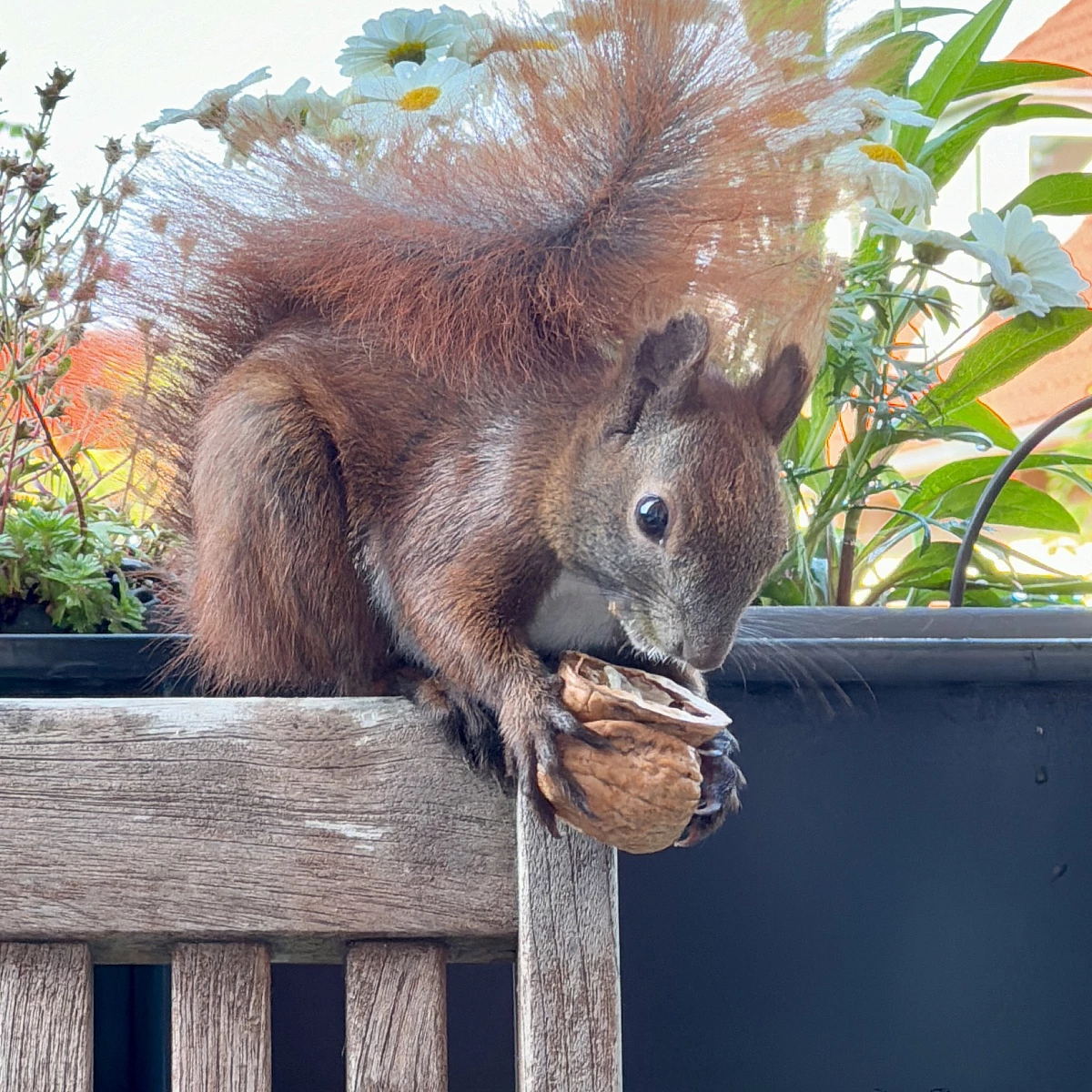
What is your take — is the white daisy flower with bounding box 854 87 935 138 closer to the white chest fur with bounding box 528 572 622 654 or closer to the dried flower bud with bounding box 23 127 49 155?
the white chest fur with bounding box 528 572 622 654

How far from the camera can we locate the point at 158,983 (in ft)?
3.28

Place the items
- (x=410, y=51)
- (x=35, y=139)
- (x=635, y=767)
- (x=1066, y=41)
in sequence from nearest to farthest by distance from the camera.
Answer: (x=635, y=767) → (x=35, y=139) → (x=410, y=51) → (x=1066, y=41)

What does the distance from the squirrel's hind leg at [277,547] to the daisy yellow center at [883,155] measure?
54cm

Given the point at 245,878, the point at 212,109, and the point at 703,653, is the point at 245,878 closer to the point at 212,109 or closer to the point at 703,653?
the point at 703,653

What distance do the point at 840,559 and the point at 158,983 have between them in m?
0.74

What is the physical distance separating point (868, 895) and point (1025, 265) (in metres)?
0.58

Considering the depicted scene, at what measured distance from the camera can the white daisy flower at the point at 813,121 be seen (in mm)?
731

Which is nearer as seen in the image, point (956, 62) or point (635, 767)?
point (635, 767)

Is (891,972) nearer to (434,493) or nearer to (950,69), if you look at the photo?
(434,493)

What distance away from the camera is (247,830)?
26.8 inches

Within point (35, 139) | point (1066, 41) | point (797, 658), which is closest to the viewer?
point (797, 658)

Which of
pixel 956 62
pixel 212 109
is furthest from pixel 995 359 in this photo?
pixel 212 109

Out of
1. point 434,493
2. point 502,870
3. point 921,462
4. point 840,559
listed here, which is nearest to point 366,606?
point 434,493

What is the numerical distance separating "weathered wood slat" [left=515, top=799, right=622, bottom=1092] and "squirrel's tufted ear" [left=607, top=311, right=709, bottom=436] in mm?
245
